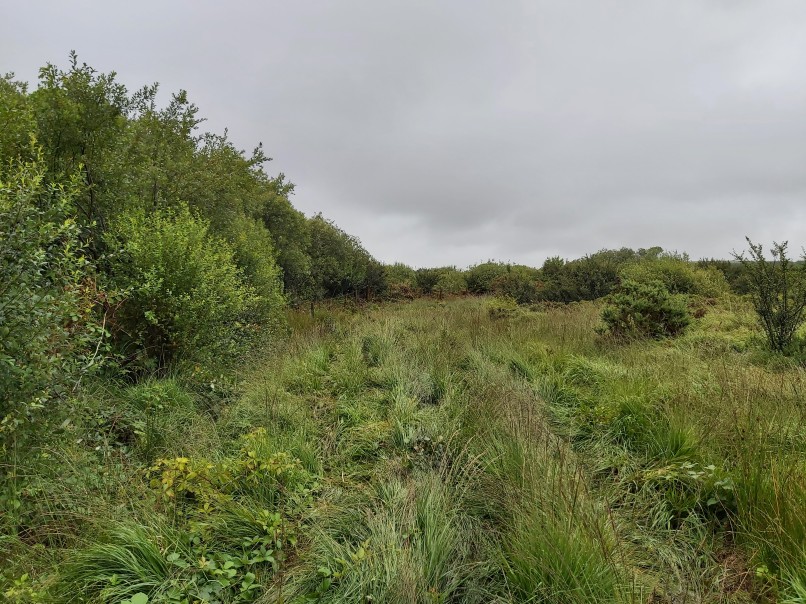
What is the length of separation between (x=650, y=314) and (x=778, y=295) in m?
1.88

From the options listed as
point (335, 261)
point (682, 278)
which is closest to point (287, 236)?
point (335, 261)

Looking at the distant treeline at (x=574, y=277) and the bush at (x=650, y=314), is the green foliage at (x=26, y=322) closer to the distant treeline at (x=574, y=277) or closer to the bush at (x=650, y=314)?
the bush at (x=650, y=314)

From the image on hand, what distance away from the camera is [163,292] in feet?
15.2

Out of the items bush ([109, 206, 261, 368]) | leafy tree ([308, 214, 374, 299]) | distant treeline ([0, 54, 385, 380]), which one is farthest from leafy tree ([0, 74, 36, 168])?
leafy tree ([308, 214, 374, 299])

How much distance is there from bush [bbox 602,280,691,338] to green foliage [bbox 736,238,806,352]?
1246 mm

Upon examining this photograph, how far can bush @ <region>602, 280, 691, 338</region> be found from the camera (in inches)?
294

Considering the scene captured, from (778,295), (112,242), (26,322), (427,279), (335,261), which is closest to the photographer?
(26,322)

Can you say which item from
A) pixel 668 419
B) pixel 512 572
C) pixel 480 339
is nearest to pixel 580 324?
pixel 480 339

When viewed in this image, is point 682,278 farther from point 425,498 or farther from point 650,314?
point 425,498

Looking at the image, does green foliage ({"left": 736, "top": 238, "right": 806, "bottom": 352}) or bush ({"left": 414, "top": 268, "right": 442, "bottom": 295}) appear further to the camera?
bush ({"left": 414, "top": 268, "right": 442, "bottom": 295})

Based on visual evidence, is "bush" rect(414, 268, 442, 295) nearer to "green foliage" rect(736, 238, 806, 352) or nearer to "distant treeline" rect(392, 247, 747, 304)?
"distant treeline" rect(392, 247, 747, 304)

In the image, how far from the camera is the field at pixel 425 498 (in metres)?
1.86

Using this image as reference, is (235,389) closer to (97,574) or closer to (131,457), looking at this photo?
(131,457)

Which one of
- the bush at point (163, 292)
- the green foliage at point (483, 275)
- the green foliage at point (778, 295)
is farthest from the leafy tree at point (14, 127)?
the green foliage at point (483, 275)
